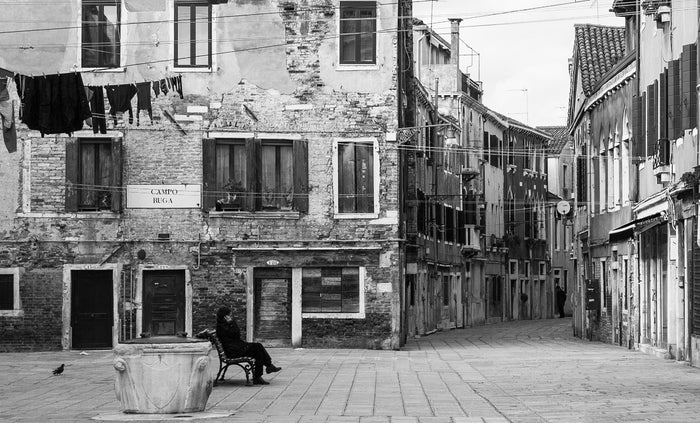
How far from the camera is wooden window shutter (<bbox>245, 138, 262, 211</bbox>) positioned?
3481 centimetres

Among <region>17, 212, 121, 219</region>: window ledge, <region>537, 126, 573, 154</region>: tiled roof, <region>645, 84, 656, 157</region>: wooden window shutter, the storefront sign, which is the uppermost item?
<region>537, 126, 573, 154</region>: tiled roof

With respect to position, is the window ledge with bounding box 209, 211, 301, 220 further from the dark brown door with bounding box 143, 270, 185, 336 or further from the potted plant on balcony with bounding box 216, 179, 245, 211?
the dark brown door with bounding box 143, 270, 185, 336

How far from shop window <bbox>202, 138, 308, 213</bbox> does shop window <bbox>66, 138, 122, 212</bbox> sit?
224 cm

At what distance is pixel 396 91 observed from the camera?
35.3 metres

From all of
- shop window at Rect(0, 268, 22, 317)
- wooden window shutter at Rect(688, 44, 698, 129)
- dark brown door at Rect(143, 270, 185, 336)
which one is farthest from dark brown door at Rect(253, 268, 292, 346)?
wooden window shutter at Rect(688, 44, 698, 129)

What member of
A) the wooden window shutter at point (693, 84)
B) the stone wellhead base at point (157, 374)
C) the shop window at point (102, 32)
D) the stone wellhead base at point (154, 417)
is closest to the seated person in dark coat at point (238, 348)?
the stone wellhead base at point (154, 417)

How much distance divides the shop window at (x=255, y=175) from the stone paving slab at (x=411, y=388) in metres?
4.03

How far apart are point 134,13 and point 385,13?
6.37 meters

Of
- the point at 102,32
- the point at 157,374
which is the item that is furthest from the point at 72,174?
the point at 157,374

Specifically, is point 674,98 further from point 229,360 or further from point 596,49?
point 596,49

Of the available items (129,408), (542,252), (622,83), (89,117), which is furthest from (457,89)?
(129,408)

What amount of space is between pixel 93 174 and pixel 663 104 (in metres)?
14.6

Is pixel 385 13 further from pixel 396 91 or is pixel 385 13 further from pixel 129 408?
pixel 129 408

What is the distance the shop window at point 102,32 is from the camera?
3506cm
